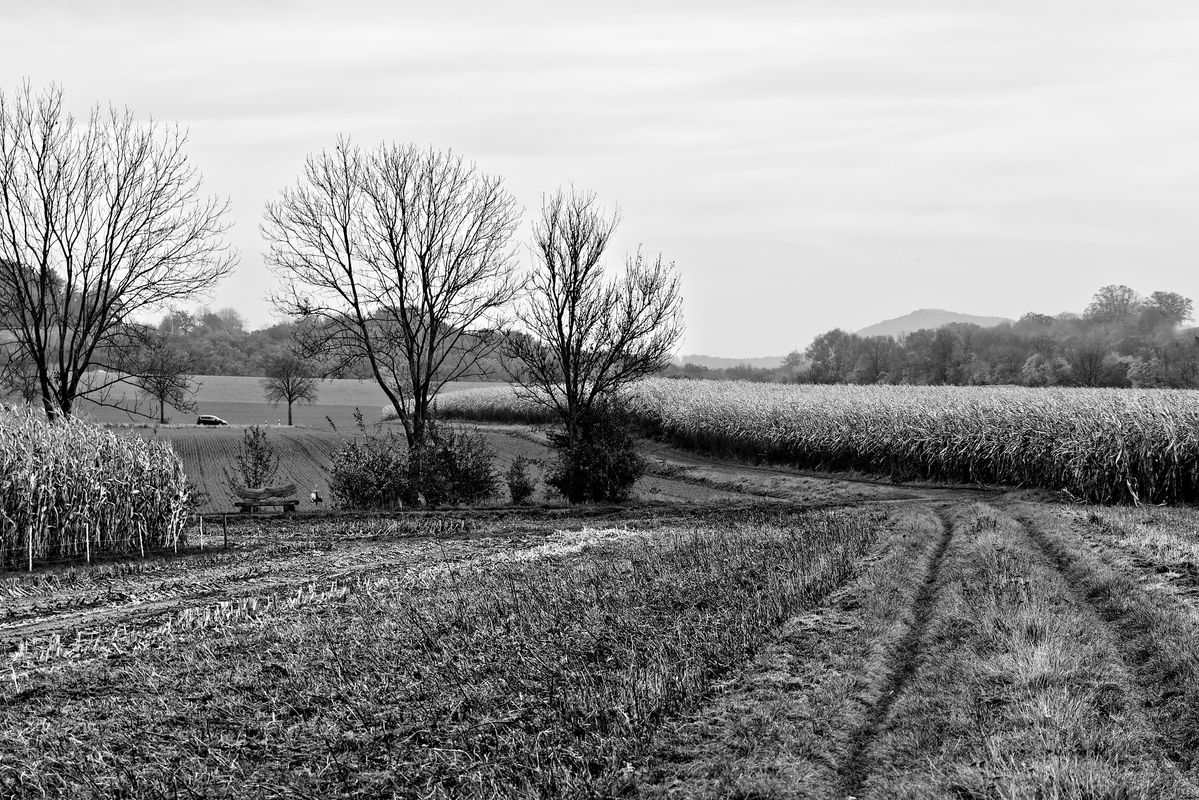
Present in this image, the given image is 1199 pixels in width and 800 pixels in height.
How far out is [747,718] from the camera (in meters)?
6.62

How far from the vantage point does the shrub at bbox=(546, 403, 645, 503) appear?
25922 millimetres

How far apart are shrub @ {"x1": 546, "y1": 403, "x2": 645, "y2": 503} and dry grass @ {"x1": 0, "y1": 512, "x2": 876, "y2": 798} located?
1339cm

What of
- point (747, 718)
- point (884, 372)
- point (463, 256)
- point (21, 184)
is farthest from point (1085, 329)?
point (747, 718)

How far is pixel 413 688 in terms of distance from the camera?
770 cm

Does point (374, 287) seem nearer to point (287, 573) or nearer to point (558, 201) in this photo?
point (558, 201)

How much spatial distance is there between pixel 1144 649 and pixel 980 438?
774 inches

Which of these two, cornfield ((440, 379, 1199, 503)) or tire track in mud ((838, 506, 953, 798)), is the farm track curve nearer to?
tire track in mud ((838, 506, 953, 798))

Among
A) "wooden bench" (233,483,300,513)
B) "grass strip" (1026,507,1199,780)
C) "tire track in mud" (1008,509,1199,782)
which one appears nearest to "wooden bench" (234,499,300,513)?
"wooden bench" (233,483,300,513)

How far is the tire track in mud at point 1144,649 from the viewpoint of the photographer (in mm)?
6188

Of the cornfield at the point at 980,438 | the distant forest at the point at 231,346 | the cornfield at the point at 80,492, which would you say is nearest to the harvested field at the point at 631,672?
the cornfield at the point at 80,492

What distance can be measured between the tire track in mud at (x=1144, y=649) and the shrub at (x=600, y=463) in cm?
1358

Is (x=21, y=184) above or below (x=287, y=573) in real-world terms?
above

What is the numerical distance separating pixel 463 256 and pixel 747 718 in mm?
26383

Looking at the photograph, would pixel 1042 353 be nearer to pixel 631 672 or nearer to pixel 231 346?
pixel 631 672
